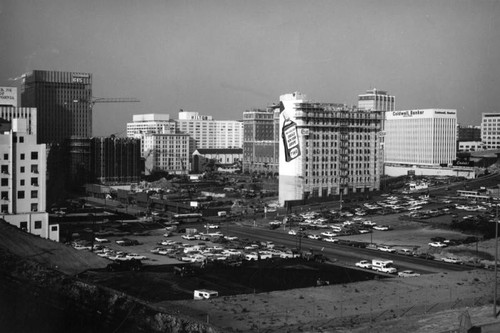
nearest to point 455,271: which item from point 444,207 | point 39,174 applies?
point 39,174

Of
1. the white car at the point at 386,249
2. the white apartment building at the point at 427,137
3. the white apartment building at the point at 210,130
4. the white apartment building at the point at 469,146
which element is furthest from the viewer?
the white apartment building at the point at 210,130

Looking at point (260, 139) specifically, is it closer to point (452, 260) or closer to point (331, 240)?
point (331, 240)

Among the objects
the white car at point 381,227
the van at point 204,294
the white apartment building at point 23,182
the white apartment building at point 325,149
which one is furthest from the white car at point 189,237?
the white apartment building at point 325,149

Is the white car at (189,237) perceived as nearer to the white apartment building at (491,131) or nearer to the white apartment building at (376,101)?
the white apartment building at (491,131)

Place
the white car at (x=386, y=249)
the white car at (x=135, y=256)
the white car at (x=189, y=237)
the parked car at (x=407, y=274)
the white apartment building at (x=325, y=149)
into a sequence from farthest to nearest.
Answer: the white apartment building at (x=325, y=149) → the white car at (x=189, y=237) → the white car at (x=386, y=249) → the white car at (x=135, y=256) → the parked car at (x=407, y=274)

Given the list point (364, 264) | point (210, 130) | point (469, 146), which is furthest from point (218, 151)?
point (364, 264)

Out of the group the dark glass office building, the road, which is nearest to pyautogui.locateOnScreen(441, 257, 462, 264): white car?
the road
